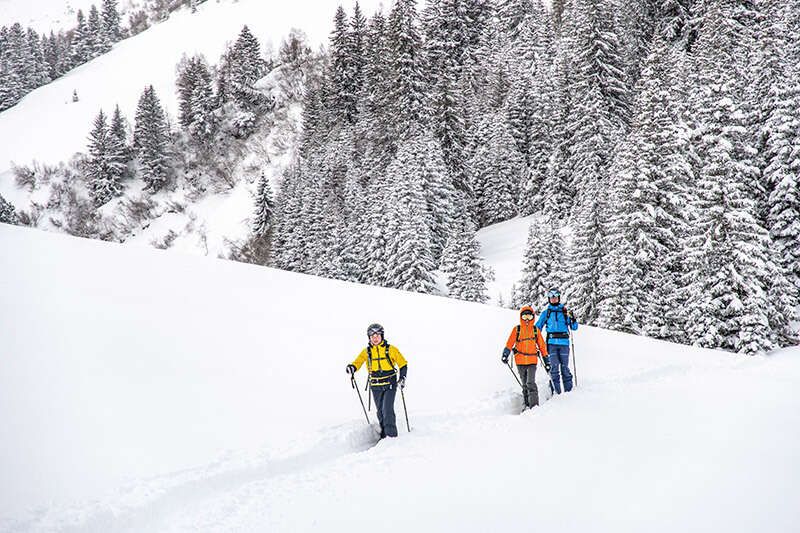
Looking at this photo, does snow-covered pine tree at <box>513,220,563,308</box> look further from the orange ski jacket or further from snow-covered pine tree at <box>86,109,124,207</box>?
snow-covered pine tree at <box>86,109,124,207</box>

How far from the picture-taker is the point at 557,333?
35.2ft

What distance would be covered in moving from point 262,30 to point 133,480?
3747 inches

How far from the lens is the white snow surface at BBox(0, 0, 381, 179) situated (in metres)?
76.6

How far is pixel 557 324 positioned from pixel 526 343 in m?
1.28

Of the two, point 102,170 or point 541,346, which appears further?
point 102,170

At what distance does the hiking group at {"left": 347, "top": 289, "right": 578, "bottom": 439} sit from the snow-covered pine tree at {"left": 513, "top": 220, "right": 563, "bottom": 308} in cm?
1764

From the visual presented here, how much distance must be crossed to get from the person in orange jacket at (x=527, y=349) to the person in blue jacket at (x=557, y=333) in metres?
0.71

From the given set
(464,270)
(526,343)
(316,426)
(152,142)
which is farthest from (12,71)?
(526,343)

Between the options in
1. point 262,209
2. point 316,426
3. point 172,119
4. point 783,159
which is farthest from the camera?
point 172,119

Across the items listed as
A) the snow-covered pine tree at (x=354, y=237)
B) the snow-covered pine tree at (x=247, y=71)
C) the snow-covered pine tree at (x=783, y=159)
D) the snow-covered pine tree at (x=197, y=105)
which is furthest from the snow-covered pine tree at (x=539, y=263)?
the snow-covered pine tree at (x=197, y=105)

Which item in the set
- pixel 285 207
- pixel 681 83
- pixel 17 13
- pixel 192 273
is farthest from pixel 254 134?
pixel 17 13

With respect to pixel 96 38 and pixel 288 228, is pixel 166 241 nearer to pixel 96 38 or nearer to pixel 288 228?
pixel 288 228

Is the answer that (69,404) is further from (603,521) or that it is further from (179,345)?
(603,521)

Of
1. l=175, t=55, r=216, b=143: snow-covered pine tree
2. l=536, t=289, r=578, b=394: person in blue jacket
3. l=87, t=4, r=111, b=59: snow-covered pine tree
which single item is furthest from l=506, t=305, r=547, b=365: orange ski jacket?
l=87, t=4, r=111, b=59: snow-covered pine tree
